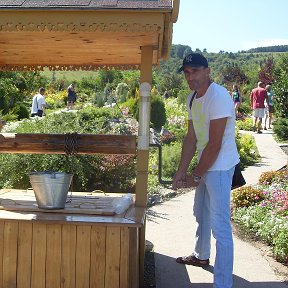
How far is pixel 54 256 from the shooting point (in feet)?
14.6

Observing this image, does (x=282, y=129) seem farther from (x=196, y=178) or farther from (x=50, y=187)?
(x=50, y=187)

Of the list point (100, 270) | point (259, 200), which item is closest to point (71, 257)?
point (100, 270)

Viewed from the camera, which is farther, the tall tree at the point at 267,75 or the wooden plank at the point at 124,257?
the tall tree at the point at 267,75

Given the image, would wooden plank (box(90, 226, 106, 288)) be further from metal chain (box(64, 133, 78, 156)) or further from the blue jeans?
metal chain (box(64, 133, 78, 156))

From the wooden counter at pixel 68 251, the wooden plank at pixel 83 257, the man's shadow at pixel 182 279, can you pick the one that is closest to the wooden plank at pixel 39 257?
the wooden counter at pixel 68 251

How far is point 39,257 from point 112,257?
0.59 meters

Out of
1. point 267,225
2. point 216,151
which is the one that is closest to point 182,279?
point 216,151

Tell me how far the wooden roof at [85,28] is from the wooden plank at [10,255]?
61.7 inches

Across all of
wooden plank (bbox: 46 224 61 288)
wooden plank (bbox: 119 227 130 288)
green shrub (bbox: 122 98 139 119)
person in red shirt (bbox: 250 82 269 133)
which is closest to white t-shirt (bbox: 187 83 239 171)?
wooden plank (bbox: 119 227 130 288)

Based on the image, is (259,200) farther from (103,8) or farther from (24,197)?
(103,8)

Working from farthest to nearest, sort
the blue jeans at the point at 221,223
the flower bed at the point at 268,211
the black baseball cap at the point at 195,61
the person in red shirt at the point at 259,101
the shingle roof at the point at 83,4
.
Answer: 1. the person in red shirt at the point at 259,101
2. the flower bed at the point at 268,211
3. the black baseball cap at the point at 195,61
4. the blue jeans at the point at 221,223
5. the shingle roof at the point at 83,4

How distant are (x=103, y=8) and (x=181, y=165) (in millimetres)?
1657

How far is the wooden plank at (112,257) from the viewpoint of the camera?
4.36 meters

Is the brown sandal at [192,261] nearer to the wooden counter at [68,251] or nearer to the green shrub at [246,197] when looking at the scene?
the wooden counter at [68,251]
